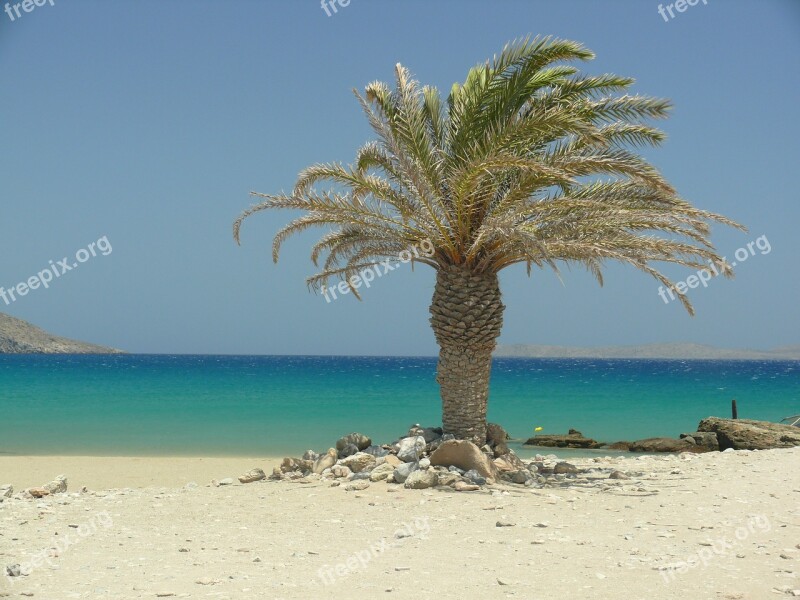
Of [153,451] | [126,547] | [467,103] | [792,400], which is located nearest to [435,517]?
[126,547]

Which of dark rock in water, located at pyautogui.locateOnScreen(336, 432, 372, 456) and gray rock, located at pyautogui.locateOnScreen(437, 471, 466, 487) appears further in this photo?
dark rock in water, located at pyautogui.locateOnScreen(336, 432, 372, 456)

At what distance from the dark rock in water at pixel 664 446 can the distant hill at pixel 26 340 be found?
135m

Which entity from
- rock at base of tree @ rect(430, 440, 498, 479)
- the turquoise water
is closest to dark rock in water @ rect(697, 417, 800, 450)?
the turquoise water

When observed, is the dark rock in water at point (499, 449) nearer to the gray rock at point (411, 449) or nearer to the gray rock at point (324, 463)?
the gray rock at point (411, 449)

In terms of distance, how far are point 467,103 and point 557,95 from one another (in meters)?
1.48

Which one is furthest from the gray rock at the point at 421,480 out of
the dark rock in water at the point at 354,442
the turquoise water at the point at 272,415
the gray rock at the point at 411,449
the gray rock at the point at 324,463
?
the turquoise water at the point at 272,415

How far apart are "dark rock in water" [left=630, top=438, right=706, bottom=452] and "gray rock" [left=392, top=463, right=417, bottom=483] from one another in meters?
11.5

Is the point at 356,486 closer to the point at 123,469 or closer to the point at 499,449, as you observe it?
the point at 499,449

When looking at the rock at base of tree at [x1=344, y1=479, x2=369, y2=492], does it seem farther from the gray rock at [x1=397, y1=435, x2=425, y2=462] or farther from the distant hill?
the distant hill

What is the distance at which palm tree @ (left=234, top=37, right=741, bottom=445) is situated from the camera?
1023 cm

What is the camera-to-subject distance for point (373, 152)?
1174 centimetres

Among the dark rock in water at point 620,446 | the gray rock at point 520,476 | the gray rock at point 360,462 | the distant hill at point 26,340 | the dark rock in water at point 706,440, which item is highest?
the distant hill at point 26,340

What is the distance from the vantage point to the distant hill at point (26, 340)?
13225 cm

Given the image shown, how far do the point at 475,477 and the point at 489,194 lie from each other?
4.38 meters
